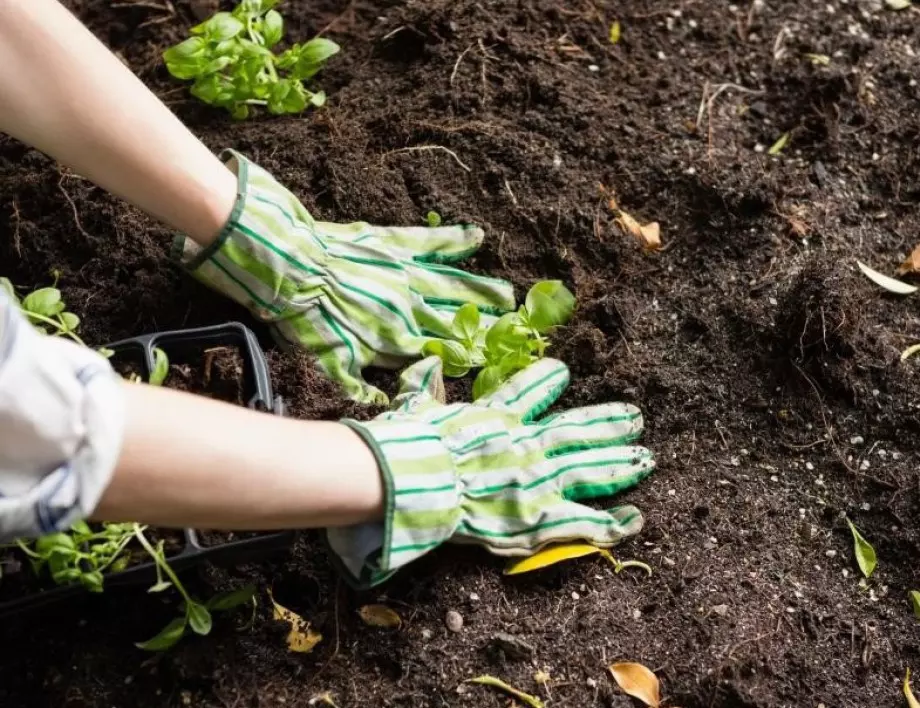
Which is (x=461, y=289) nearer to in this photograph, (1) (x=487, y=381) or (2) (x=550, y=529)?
(1) (x=487, y=381)

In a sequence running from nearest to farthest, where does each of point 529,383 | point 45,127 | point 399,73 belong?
point 45,127
point 529,383
point 399,73

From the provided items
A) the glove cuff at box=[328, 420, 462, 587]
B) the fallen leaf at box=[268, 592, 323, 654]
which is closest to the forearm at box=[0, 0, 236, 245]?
the glove cuff at box=[328, 420, 462, 587]

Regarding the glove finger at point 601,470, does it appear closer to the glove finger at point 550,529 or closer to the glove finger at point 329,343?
the glove finger at point 550,529

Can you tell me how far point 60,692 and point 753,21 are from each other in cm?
169

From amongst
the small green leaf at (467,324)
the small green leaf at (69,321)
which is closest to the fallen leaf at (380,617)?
the small green leaf at (467,324)

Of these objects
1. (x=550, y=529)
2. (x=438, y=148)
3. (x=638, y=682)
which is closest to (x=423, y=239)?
(x=438, y=148)

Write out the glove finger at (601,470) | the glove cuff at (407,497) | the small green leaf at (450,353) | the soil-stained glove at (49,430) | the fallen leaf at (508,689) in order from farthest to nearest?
the small green leaf at (450,353), the glove finger at (601,470), the fallen leaf at (508,689), the glove cuff at (407,497), the soil-stained glove at (49,430)

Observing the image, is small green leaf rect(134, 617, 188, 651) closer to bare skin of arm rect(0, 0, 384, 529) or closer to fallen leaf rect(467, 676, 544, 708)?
bare skin of arm rect(0, 0, 384, 529)

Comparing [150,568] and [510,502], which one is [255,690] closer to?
[150,568]

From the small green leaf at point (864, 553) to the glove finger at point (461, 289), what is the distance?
0.62 m

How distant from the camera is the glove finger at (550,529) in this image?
1.31 meters

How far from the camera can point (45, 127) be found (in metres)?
1.32

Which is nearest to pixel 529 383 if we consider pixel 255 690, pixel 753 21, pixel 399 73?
pixel 255 690

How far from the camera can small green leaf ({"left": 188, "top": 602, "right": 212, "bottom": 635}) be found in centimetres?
121
